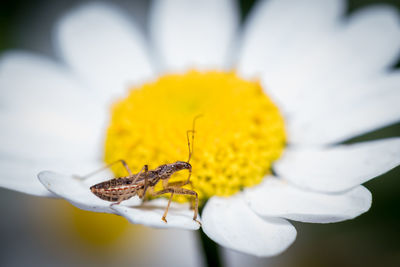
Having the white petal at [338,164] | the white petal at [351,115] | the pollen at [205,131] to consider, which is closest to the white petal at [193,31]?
the pollen at [205,131]

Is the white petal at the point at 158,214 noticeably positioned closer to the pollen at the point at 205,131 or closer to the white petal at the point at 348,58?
the pollen at the point at 205,131

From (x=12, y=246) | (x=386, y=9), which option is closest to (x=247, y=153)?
(x=386, y=9)

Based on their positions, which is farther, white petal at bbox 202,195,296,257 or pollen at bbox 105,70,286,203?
pollen at bbox 105,70,286,203

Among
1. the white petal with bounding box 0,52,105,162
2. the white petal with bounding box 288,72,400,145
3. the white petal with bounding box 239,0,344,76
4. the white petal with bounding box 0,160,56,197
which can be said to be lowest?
the white petal with bounding box 0,160,56,197

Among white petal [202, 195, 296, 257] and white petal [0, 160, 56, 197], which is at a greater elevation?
white petal [0, 160, 56, 197]

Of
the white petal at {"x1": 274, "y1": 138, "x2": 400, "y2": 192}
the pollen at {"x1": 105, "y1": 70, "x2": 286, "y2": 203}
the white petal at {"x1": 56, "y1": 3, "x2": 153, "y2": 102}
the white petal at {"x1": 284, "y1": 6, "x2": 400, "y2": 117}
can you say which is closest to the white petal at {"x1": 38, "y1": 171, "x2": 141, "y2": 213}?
the pollen at {"x1": 105, "y1": 70, "x2": 286, "y2": 203}

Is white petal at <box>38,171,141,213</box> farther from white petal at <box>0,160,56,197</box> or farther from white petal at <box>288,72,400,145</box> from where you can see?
white petal at <box>288,72,400,145</box>

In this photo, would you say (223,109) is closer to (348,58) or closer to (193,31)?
(348,58)
